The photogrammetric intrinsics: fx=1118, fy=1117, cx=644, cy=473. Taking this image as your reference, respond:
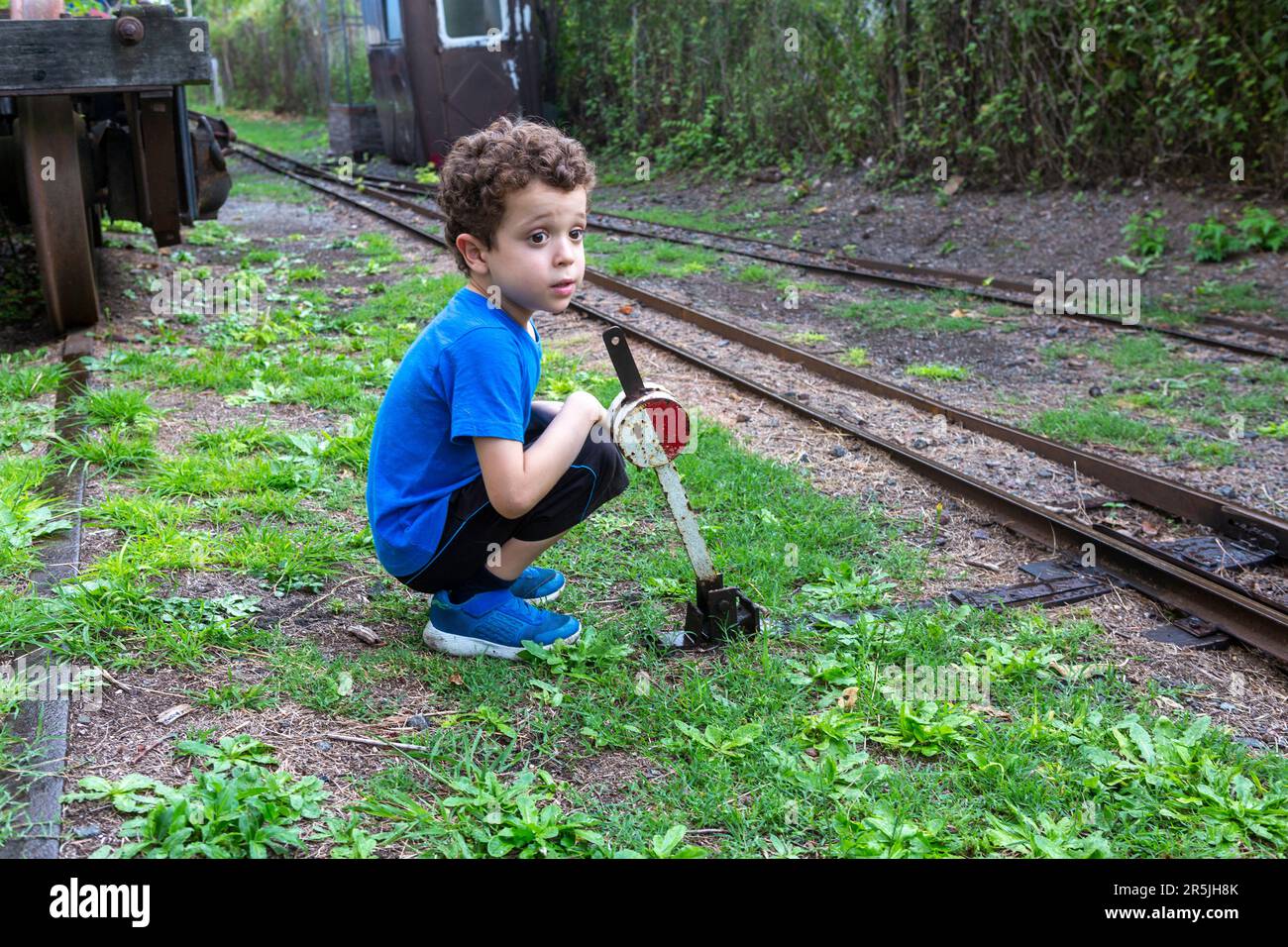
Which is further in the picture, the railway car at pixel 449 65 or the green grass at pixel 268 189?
the railway car at pixel 449 65

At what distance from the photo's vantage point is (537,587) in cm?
333

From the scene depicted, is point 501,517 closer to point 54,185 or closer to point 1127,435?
point 1127,435

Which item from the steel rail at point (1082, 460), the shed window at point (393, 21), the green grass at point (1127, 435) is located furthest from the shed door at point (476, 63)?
the green grass at point (1127, 435)

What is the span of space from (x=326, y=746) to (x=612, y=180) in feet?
46.8

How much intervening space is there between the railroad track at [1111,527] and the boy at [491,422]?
1704 mm

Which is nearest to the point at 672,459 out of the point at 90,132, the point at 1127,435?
the point at 1127,435

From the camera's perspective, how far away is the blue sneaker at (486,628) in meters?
2.99

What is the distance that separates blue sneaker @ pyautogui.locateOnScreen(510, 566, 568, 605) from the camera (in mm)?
3328

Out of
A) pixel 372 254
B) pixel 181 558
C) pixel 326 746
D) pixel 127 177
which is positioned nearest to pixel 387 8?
pixel 372 254

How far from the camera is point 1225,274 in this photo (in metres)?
8.38

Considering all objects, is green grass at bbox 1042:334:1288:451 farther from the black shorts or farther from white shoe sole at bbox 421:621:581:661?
white shoe sole at bbox 421:621:581:661

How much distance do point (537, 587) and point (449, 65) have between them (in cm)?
1351

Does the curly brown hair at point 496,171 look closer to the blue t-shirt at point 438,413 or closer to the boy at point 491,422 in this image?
the boy at point 491,422

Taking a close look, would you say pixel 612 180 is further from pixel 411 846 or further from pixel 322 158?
pixel 411 846
